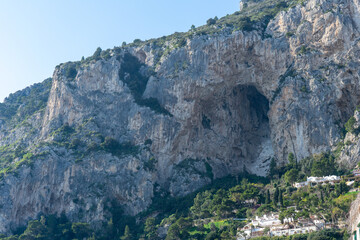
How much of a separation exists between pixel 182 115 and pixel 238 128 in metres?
14.0

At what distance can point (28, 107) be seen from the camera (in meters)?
122

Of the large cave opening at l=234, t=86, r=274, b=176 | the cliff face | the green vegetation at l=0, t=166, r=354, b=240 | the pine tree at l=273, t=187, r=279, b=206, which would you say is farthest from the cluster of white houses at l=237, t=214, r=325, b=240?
the large cave opening at l=234, t=86, r=274, b=176

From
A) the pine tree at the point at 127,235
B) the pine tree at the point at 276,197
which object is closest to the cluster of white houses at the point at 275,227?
the pine tree at the point at 276,197

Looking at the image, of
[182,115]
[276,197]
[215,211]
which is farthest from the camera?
[182,115]

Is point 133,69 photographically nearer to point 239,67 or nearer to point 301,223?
point 239,67

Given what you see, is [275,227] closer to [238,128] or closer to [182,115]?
[182,115]

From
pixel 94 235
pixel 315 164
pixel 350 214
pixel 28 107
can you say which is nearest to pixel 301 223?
pixel 350 214

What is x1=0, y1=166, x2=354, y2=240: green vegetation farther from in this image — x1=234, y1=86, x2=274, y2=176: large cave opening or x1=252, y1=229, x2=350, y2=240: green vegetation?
x1=234, y1=86, x2=274, y2=176: large cave opening

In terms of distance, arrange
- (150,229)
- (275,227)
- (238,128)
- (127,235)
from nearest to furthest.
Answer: (275,227) → (127,235) → (150,229) → (238,128)

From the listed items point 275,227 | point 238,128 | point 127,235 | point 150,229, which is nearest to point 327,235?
point 275,227

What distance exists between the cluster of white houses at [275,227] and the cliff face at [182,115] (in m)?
21.2

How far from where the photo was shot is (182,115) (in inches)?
3873

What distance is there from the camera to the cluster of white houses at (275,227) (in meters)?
64.9

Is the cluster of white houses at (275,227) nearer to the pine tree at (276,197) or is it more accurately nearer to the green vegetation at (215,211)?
the green vegetation at (215,211)
